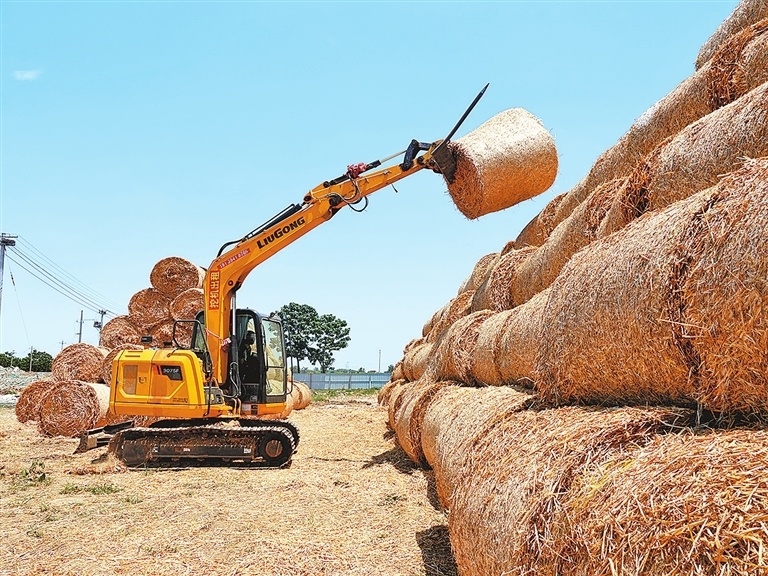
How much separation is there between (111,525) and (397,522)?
251 centimetres

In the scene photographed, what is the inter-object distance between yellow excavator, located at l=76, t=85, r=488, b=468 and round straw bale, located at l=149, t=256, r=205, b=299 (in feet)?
8.64

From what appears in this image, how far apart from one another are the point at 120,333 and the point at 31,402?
202cm

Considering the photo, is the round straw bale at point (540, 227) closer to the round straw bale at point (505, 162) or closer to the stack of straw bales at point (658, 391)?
the round straw bale at point (505, 162)

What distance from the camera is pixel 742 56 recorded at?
3791 mm

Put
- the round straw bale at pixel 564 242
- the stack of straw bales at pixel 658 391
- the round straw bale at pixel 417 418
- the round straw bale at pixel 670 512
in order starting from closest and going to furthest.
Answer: the round straw bale at pixel 670 512, the stack of straw bales at pixel 658 391, the round straw bale at pixel 564 242, the round straw bale at pixel 417 418

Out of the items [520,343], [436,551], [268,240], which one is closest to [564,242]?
[520,343]

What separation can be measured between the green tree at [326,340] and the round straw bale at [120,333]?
5404cm

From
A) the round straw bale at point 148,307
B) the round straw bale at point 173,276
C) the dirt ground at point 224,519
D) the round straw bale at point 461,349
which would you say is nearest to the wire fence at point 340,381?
A: the round straw bale at point 148,307

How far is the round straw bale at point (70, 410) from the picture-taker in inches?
470

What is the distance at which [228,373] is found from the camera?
388 inches

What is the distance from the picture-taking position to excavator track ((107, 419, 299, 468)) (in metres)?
9.12

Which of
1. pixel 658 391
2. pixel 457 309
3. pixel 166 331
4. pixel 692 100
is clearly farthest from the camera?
pixel 166 331

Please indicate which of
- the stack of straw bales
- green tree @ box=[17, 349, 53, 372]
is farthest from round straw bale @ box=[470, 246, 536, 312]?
green tree @ box=[17, 349, 53, 372]

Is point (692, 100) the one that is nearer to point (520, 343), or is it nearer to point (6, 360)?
point (520, 343)
